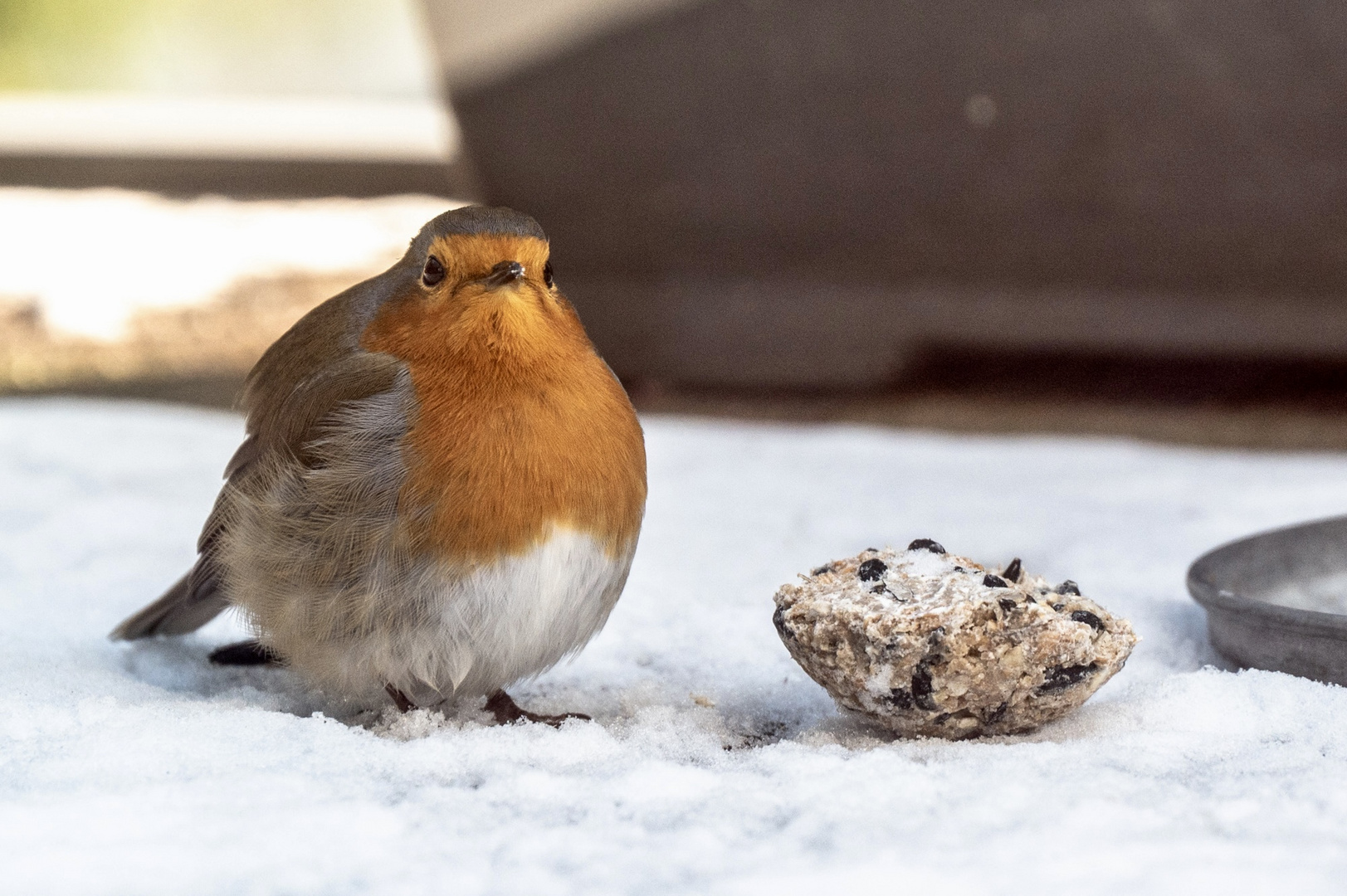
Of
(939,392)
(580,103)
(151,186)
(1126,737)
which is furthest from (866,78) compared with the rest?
(151,186)

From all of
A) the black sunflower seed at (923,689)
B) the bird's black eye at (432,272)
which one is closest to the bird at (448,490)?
the bird's black eye at (432,272)

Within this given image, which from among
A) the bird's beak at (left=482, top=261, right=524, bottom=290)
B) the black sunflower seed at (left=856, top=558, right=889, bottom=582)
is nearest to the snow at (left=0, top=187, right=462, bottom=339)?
the bird's beak at (left=482, top=261, right=524, bottom=290)

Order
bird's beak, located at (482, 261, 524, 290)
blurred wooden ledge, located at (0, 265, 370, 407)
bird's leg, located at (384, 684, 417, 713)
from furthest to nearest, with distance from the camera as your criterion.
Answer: blurred wooden ledge, located at (0, 265, 370, 407)
bird's leg, located at (384, 684, 417, 713)
bird's beak, located at (482, 261, 524, 290)

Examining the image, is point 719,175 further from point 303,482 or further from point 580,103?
point 303,482

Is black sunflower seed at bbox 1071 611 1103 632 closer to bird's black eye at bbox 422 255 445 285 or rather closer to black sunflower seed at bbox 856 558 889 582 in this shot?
black sunflower seed at bbox 856 558 889 582

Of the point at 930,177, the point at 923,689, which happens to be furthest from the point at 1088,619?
the point at 930,177

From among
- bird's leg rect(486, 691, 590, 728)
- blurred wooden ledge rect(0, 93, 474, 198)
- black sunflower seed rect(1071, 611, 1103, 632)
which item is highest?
blurred wooden ledge rect(0, 93, 474, 198)

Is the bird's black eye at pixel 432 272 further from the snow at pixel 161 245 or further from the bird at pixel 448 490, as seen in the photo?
the snow at pixel 161 245
